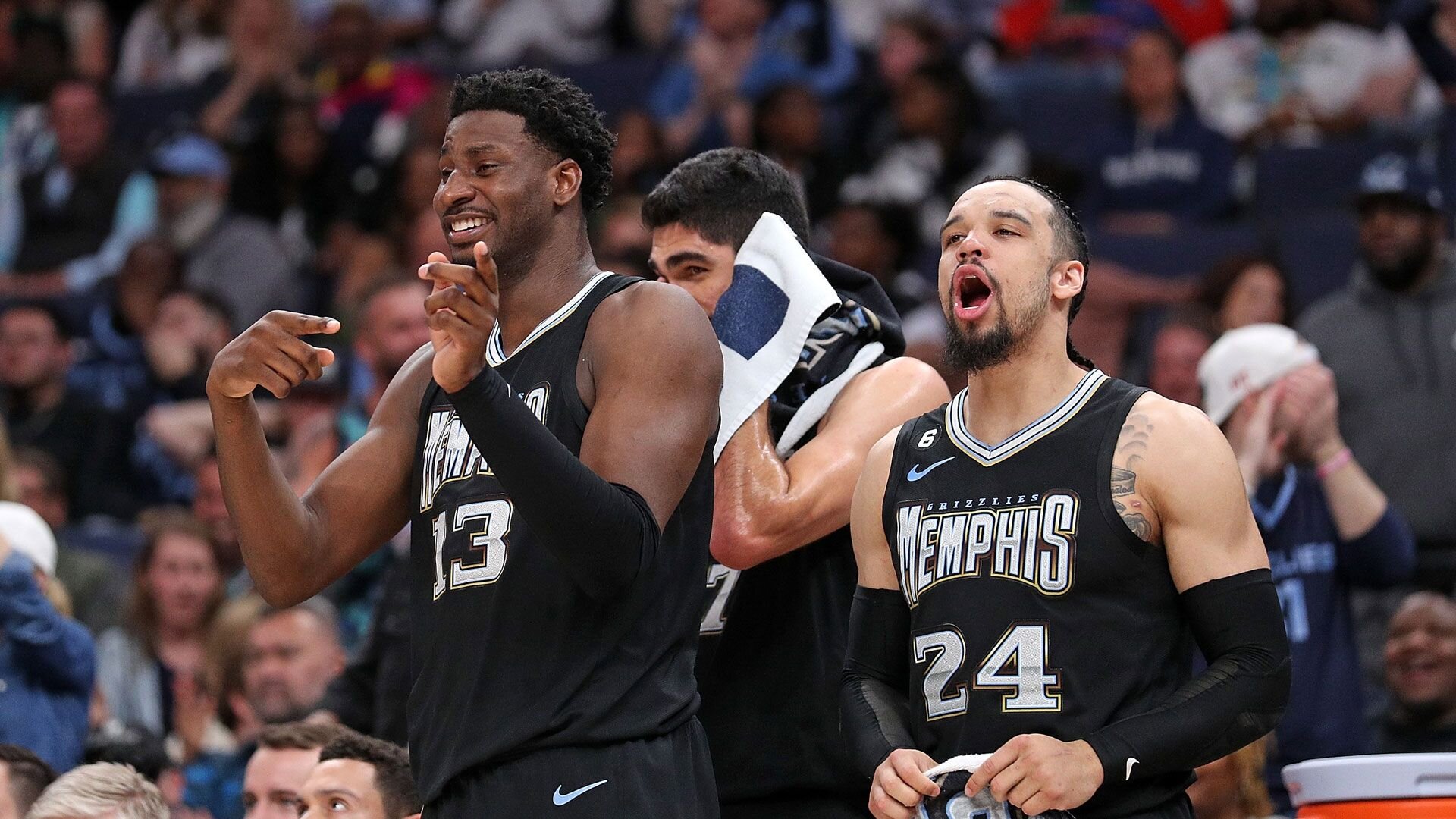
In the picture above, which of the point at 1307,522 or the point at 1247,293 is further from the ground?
the point at 1247,293

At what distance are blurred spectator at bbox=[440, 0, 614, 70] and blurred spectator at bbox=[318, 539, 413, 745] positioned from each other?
19.5ft

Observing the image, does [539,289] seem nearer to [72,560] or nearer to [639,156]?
[72,560]

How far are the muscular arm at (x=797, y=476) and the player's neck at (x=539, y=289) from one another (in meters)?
0.55

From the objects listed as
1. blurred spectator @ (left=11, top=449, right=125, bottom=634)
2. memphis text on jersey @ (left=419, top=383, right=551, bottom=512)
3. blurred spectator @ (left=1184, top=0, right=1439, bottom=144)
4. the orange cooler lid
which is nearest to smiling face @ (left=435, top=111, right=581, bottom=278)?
memphis text on jersey @ (left=419, top=383, right=551, bottom=512)

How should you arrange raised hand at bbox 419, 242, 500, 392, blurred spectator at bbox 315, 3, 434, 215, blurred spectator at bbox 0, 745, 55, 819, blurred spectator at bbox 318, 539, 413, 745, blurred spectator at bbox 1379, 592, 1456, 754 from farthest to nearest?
1. blurred spectator at bbox 315, 3, 434, 215
2. blurred spectator at bbox 1379, 592, 1456, 754
3. blurred spectator at bbox 318, 539, 413, 745
4. blurred spectator at bbox 0, 745, 55, 819
5. raised hand at bbox 419, 242, 500, 392

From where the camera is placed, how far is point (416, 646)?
3131mm

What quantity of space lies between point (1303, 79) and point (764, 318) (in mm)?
6227

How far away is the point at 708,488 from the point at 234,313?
7.14 metres

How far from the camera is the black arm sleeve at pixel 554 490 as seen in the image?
8.83 feet

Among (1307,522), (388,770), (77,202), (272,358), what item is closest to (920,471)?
(272,358)

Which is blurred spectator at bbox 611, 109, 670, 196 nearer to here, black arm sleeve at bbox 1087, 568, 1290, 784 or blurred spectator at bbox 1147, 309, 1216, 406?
blurred spectator at bbox 1147, 309, 1216, 406

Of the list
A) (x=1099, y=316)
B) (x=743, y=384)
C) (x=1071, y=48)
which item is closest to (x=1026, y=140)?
(x=1071, y=48)

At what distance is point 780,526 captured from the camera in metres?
3.58

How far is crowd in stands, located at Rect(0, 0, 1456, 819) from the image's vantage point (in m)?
5.41
